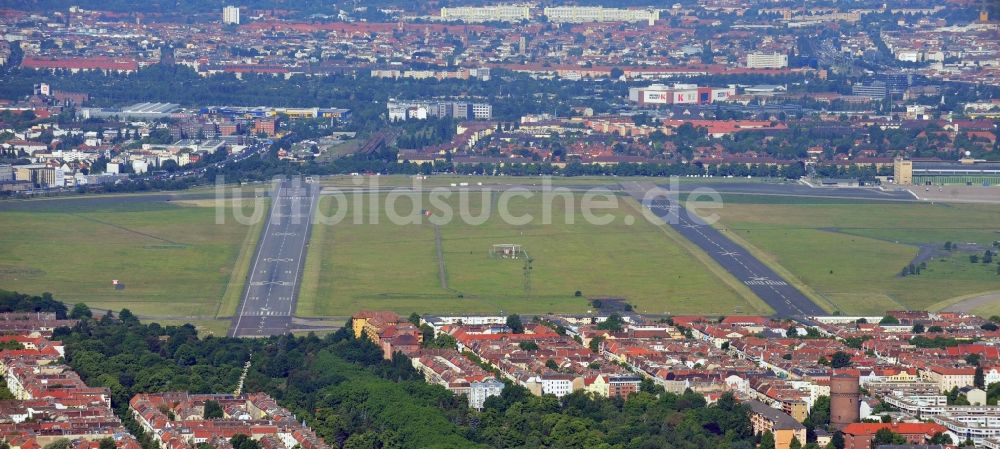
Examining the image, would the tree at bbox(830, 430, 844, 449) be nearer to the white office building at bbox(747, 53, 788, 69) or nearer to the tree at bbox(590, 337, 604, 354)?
the tree at bbox(590, 337, 604, 354)

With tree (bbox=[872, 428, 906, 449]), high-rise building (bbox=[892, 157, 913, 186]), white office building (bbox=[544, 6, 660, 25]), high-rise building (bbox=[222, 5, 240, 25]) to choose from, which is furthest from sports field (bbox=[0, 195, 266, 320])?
white office building (bbox=[544, 6, 660, 25])

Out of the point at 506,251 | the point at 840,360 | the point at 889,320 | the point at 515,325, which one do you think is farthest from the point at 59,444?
the point at 506,251

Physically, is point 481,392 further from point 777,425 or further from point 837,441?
point 837,441

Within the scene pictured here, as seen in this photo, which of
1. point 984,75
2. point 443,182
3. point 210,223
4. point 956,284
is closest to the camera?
point 956,284

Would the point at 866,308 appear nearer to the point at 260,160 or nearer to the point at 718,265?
the point at 718,265

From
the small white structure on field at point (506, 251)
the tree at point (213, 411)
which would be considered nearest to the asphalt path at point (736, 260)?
the small white structure on field at point (506, 251)

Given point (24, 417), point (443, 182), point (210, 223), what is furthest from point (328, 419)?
point (443, 182)
